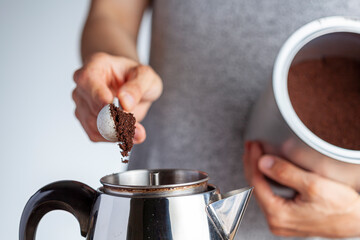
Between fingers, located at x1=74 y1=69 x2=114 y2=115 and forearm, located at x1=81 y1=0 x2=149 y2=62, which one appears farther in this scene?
forearm, located at x1=81 y1=0 x2=149 y2=62

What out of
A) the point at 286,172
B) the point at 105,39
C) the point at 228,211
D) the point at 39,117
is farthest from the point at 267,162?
the point at 39,117

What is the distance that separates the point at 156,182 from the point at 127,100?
0.11m

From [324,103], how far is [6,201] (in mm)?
1350

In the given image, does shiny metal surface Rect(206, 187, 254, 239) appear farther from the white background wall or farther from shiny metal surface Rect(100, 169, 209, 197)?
the white background wall

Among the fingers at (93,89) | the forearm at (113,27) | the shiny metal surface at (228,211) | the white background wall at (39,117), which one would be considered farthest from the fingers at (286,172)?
the white background wall at (39,117)

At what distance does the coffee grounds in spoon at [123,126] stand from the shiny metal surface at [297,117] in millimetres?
161

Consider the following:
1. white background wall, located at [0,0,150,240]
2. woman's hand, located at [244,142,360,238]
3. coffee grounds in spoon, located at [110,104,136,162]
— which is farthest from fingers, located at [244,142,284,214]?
white background wall, located at [0,0,150,240]

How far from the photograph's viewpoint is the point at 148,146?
75cm

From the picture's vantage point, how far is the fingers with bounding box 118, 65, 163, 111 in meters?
0.47

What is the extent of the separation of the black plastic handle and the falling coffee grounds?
0.86 ft

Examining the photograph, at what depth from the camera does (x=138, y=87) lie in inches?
20.5

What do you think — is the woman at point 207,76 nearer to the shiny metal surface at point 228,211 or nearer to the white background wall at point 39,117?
the shiny metal surface at point 228,211

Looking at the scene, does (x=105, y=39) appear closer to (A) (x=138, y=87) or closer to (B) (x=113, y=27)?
(B) (x=113, y=27)

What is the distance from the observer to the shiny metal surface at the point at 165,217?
0.35 metres
